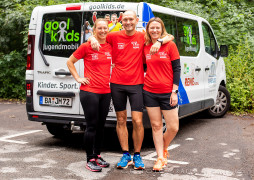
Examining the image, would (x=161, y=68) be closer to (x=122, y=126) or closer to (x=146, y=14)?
(x=122, y=126)

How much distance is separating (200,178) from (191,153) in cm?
124

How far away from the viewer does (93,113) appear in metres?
4.57

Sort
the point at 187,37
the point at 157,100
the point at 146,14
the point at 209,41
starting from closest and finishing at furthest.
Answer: the point at 157,100 < the point at 146,14 < the point at 187,37 < the point at 209,41

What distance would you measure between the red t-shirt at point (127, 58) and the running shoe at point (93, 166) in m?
1.06

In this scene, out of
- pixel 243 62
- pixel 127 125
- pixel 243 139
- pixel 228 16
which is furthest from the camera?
pixel 228 16

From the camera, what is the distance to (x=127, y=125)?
518cm

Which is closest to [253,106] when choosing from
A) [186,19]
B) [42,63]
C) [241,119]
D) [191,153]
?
[241,119]

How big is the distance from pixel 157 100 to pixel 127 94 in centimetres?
39

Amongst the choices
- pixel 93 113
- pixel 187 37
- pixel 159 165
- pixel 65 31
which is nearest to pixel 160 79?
pixel 93 113

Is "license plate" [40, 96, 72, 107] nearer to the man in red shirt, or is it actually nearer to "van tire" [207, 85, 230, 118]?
the man in red shirt

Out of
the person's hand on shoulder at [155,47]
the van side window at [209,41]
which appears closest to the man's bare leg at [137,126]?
the person's hand on shoulder at [155,47]

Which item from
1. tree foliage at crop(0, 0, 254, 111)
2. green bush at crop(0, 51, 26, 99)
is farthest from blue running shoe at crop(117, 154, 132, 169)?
green bush at crop(0, 51, 26, 99)

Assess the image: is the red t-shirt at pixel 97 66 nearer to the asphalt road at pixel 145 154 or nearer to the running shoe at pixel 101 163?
the running shoe at pixel 101 163

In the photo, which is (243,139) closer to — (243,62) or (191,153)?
(191,153)
